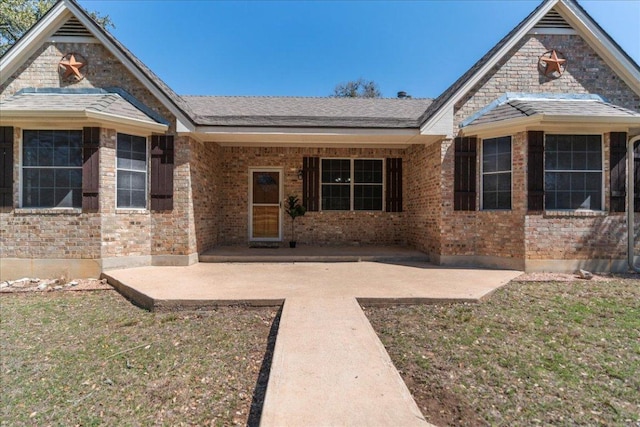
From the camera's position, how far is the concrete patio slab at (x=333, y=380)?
83.7 inches

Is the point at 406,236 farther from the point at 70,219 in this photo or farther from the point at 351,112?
the point at 70,219

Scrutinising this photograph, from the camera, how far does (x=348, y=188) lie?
9594mm

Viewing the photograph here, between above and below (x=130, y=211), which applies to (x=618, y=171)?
above

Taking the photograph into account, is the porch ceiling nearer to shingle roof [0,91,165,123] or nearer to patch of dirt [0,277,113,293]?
shingle roof [0,91,165,123]

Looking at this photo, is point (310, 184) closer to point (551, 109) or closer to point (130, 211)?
point (130, 211)

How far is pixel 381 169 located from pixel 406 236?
2.28 meters

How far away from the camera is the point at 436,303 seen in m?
4.62

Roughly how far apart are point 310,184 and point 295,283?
4.59 m

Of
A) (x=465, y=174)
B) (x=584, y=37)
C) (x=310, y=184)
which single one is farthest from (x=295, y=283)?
(x=584, y=37)

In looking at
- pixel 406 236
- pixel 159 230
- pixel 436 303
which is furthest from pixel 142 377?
pixel 406 236

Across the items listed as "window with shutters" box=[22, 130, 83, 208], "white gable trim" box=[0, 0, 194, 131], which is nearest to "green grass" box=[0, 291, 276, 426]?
"window with shutters" box=[22, 130, 83, 208]

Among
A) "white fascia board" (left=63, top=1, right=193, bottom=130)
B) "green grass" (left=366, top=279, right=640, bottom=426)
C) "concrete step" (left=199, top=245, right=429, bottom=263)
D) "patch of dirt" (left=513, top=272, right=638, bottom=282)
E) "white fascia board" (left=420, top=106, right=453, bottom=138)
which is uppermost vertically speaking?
"white fascia board" (left=63, top=1, right=193, bottom=130)

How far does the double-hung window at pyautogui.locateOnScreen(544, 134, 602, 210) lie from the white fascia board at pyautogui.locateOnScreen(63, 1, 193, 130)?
26.8ft

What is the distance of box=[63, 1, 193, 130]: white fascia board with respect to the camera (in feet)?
21.4
